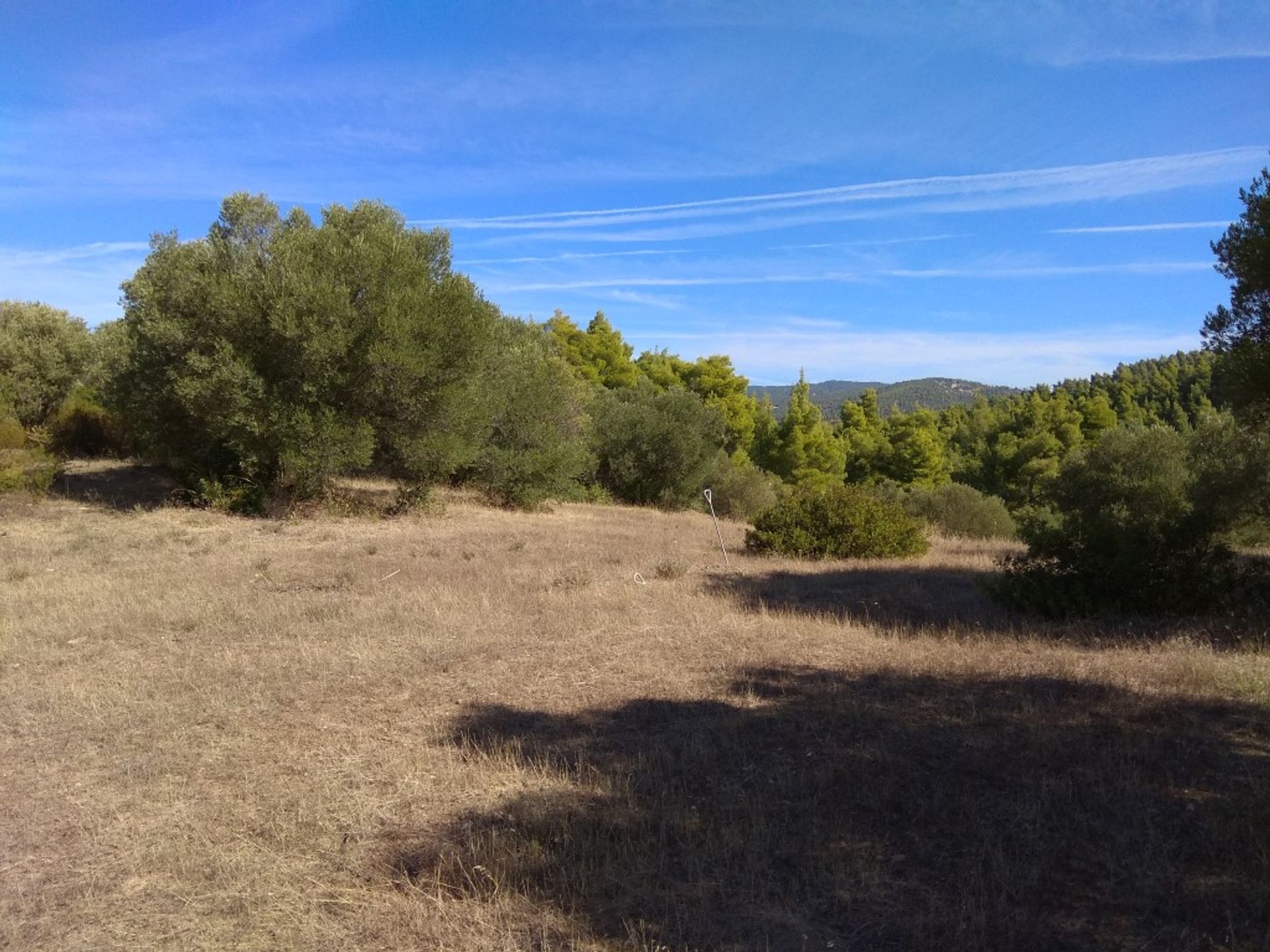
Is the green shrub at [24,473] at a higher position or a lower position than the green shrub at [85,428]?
lower

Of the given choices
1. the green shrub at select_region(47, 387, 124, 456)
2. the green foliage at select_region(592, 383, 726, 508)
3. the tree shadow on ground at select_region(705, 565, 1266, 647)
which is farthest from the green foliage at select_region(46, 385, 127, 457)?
the tree shadow on ground at select_region(705, 565, 1266, 647)

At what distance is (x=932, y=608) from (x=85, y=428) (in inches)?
1197

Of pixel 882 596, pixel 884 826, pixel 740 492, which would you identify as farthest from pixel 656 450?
pixel 884 826

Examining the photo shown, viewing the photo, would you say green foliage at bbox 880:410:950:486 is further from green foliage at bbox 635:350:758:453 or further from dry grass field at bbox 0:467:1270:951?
dry grass field at bbox 0:467:1270:951

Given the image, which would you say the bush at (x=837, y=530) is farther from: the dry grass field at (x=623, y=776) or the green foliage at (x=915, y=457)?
the green foliage at (x=915, y=457)

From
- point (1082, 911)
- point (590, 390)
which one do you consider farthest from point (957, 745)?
point (590, 390)

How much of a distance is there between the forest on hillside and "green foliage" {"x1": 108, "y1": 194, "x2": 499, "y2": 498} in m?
0.06

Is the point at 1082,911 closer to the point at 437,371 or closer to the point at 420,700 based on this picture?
the point at 420,700

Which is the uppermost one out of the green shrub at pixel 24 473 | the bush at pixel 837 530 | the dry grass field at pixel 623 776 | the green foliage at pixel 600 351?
the green foliage at pixel 600 351

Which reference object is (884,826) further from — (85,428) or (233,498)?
(85,428)

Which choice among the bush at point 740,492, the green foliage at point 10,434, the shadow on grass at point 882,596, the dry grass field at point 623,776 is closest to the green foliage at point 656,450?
the bush at point 740,492

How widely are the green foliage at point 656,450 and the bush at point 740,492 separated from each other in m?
0.63

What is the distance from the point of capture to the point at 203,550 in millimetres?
14602

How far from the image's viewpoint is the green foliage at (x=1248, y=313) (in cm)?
786
